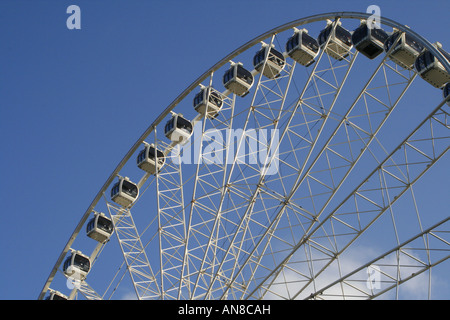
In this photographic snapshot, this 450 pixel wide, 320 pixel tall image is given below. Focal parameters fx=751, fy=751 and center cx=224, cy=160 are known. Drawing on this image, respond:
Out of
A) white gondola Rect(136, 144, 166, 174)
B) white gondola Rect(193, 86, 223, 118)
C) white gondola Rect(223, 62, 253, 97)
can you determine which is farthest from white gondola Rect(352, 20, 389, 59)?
white gondola Rect(136, 144, 166, 174)

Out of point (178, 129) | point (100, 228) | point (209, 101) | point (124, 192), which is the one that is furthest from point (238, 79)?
point (100, 228)

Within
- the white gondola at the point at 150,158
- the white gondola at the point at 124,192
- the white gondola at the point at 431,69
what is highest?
the white gondola at the point at 150,158

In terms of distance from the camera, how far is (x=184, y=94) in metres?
34.4

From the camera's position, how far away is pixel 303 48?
31.8m

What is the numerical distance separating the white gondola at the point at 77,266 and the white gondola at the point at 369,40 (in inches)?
719

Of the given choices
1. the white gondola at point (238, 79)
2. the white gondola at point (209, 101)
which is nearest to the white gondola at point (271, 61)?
the white gondola at point (238, 79)

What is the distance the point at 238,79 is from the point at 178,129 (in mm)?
3878

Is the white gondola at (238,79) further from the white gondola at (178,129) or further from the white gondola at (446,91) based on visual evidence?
the white gondola at (446,91)

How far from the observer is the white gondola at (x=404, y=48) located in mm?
26953

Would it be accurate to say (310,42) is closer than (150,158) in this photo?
Yes

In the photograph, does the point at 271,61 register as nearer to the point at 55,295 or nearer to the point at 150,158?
the point at 150,158
